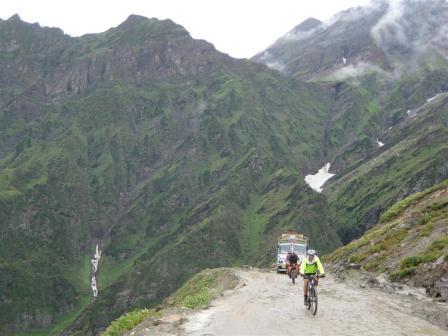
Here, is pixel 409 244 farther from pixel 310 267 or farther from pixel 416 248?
pixel 310 267

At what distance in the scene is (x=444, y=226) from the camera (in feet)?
128

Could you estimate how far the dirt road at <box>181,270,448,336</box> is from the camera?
2036 centimetres

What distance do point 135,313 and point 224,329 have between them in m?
8.69

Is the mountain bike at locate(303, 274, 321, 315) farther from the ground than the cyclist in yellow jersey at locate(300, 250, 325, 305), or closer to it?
closer to it

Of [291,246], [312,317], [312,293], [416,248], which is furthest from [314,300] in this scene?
[291,246]

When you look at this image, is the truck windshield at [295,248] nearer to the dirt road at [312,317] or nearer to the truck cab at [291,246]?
the truck cab at [291,246]

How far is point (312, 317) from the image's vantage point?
2341 centimetres

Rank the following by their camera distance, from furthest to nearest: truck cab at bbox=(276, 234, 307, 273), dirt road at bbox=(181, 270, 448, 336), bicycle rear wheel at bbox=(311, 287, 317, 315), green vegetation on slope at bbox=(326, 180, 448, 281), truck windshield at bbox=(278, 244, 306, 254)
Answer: truck windshield at bbox=(278, 244, 306, 254)
truck cab at bbox=(276, 234, 307, 273)
green vegetation on slope at bbox=(326, 180, 448, 281)
bicycle rear wheel at bbox=(311, 287, 317, 315)
dirt road at bbox=(181, 270, 448, 336)


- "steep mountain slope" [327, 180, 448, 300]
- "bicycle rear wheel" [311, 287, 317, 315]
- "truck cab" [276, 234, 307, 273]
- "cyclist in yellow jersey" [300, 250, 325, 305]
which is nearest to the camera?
"bicycle rear wheel" [311, 287, 317, 315]

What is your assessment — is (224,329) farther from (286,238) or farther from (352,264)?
(286,238)

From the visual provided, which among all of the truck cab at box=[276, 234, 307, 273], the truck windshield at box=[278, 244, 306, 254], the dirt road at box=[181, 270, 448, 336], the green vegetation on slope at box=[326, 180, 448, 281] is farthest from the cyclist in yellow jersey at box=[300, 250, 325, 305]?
the truck windshield at box=[278, 244, 306, 254]

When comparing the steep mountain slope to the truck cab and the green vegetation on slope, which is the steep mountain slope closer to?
the green vegetation on slope

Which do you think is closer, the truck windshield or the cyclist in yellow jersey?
the cyclist in yellow jersey

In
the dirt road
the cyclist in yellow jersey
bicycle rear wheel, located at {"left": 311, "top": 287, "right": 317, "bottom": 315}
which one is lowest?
the dirt road
